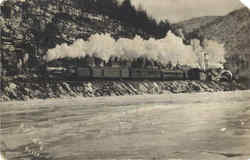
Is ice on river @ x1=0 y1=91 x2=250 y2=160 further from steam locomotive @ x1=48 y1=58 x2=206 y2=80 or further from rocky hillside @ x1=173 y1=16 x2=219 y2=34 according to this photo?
rocky hillside @ x1=173 y1=16 x2=219 y2=34

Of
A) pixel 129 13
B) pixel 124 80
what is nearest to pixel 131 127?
pixel 124 80

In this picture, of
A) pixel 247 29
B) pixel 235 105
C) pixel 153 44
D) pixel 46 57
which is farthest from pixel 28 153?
pixel 247 29

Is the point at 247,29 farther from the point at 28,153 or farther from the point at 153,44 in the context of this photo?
the point at 28,153

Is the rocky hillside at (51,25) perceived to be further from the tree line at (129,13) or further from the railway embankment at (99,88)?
the railway embankment at (99,88)

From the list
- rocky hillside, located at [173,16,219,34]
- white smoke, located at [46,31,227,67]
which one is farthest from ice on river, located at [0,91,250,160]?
rocky hillside, located at [173,16,219,34]

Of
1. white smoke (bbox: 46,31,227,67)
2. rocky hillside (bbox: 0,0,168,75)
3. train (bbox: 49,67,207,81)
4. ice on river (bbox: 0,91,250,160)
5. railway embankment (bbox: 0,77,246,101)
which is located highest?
rocky hillside (bbox: 0,0,168,75)

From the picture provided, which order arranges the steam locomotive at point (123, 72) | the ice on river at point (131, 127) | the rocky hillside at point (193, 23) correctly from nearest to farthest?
the ice on river at point (131, 127) → the steam locomotive at point (123, 72) → the rocky hillside at point (193, 23)

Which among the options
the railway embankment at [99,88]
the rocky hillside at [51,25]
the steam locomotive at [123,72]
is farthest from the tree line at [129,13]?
the railway embankment at [99,88]
